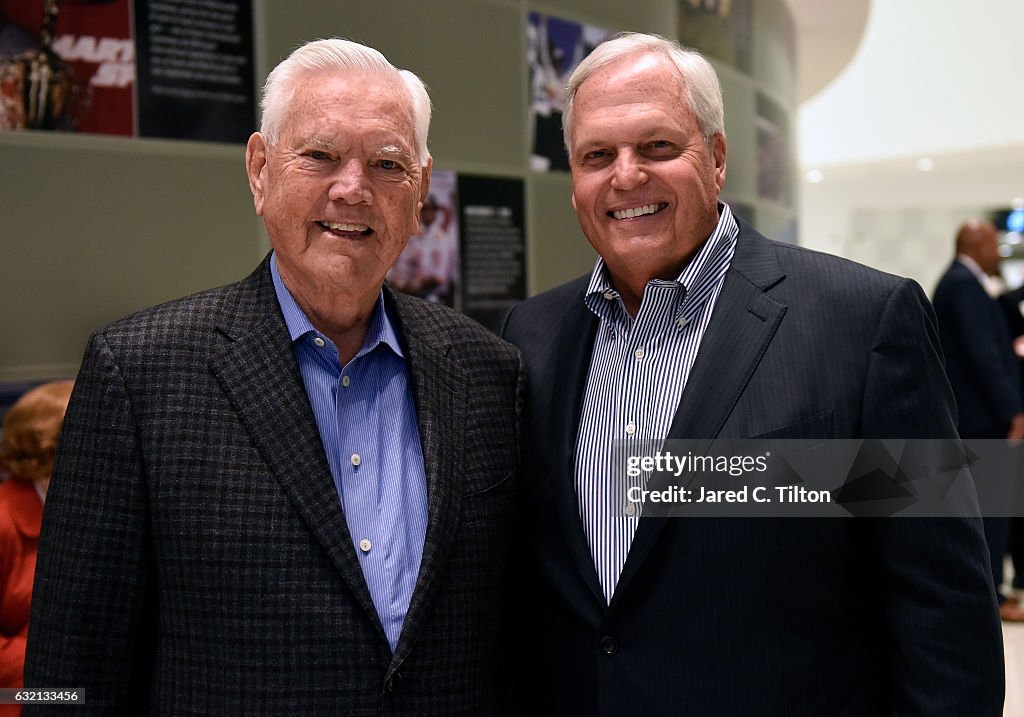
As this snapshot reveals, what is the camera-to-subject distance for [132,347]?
5.31 ft

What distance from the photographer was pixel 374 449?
1.72 metres

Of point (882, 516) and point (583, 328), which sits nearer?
point (882, 516)

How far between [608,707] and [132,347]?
1097mm

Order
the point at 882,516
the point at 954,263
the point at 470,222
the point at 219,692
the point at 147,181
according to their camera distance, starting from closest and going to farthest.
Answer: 1. the point at 219,692
2. the point at 882,516
3. the point at 147,181
4. the point at 470,222
5. the point at 954,263

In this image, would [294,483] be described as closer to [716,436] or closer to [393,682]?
[393,682]

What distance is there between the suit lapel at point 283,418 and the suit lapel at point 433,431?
0.10m

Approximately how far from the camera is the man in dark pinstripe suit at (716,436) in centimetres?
168

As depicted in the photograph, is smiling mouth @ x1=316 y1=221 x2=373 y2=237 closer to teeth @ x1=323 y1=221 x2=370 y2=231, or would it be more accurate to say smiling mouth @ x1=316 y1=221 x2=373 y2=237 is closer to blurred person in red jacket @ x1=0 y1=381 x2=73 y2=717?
teeth @ x1=323 y1=221 x2=370 y2=231

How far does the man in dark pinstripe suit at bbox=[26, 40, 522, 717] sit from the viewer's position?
1562 mm

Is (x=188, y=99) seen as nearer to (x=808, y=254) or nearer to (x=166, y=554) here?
(x=166, y=554)

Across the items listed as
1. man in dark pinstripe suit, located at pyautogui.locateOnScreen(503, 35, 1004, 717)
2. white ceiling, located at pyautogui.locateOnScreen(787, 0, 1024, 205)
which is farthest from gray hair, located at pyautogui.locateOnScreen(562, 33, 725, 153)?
white ceiling, located at pyautogui.locateOnScreen(787, 0, 1024, 205)

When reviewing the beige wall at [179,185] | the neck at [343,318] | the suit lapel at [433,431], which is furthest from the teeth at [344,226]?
the beige wall at [179,185]

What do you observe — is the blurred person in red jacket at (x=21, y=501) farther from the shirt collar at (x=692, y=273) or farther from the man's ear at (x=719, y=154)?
the man's ear at (x=719, y=154)

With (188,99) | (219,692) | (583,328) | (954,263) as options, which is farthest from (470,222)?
(954,263)
